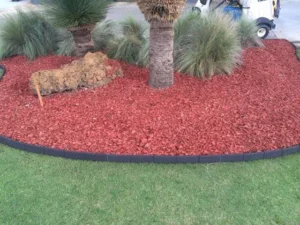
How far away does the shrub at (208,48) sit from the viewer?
4787mm

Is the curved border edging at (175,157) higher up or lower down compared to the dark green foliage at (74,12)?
lower down

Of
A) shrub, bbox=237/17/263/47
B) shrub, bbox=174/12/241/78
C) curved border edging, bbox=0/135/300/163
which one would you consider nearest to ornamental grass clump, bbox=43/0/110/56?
shrub, bbox=174/12/241/78

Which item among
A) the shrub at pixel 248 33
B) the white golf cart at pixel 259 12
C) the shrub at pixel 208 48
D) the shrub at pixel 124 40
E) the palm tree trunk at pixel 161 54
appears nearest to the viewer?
the palm tree trunk at pixel 161 54

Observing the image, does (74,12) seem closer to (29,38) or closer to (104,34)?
(104,34)

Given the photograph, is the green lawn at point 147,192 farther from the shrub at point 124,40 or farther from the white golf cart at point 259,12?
the white golf cart at point 259,12

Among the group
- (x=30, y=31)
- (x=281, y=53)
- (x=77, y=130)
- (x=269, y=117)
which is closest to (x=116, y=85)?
(x=77, y=130)

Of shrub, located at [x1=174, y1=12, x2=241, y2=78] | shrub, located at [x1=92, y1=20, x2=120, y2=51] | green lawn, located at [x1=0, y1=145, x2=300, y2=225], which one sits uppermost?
shrub, located at [x1=174, y1=12, x2=241, y2=78]

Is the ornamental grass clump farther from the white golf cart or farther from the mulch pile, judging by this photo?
the white golf cart

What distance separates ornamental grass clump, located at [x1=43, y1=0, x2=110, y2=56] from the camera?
485cm

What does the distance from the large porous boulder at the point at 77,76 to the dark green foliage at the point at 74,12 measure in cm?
60

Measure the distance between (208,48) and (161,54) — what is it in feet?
3.06

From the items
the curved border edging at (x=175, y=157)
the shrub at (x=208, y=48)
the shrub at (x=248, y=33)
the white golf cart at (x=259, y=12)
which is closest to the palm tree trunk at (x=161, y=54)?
the shrub at (x=208, y=48)

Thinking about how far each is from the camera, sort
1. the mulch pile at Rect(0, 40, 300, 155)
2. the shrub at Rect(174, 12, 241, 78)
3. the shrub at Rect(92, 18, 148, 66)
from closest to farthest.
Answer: the mulch pile at Rect(0, 40, 300, 155) → the shrub at Rect(174, 12, 241, 78) → the shrub at Rect(92, 18, 148, 66)

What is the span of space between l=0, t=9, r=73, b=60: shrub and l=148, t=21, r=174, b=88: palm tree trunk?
7.04 ft
